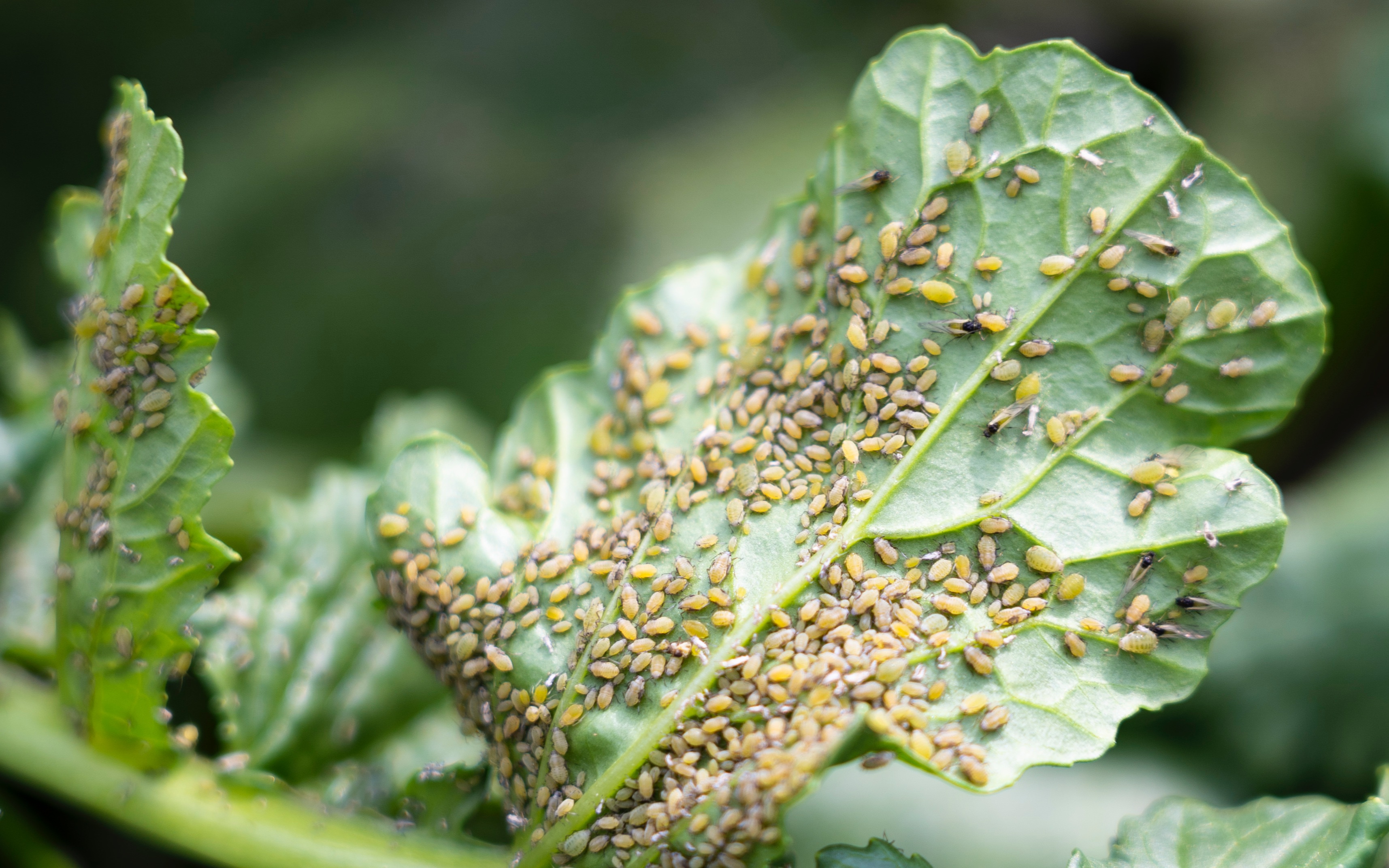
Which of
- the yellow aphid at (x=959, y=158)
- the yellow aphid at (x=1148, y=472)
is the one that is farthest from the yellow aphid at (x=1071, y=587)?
the yellow aphid at (x=959, y=158)

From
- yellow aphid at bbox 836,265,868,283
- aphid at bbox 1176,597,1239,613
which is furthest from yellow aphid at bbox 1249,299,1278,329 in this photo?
yellow aphid at bbox 836,265,868,283

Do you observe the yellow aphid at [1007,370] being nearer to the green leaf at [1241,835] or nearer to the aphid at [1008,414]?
the aphid at [1008,414]

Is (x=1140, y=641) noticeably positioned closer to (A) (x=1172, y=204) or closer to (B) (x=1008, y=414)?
(B) (x=1008, y=414)

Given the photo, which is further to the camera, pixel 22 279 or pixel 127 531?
pixel 22 279

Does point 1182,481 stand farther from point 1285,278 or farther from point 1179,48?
point 1179,48

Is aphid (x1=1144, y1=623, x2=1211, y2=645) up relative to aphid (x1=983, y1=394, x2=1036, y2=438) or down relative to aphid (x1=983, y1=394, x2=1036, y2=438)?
down

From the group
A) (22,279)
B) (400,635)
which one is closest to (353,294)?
(22,279)

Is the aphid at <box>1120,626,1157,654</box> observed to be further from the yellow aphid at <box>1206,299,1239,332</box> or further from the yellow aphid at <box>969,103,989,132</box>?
the yellow aphid at <box>969,103,989,132</box>
